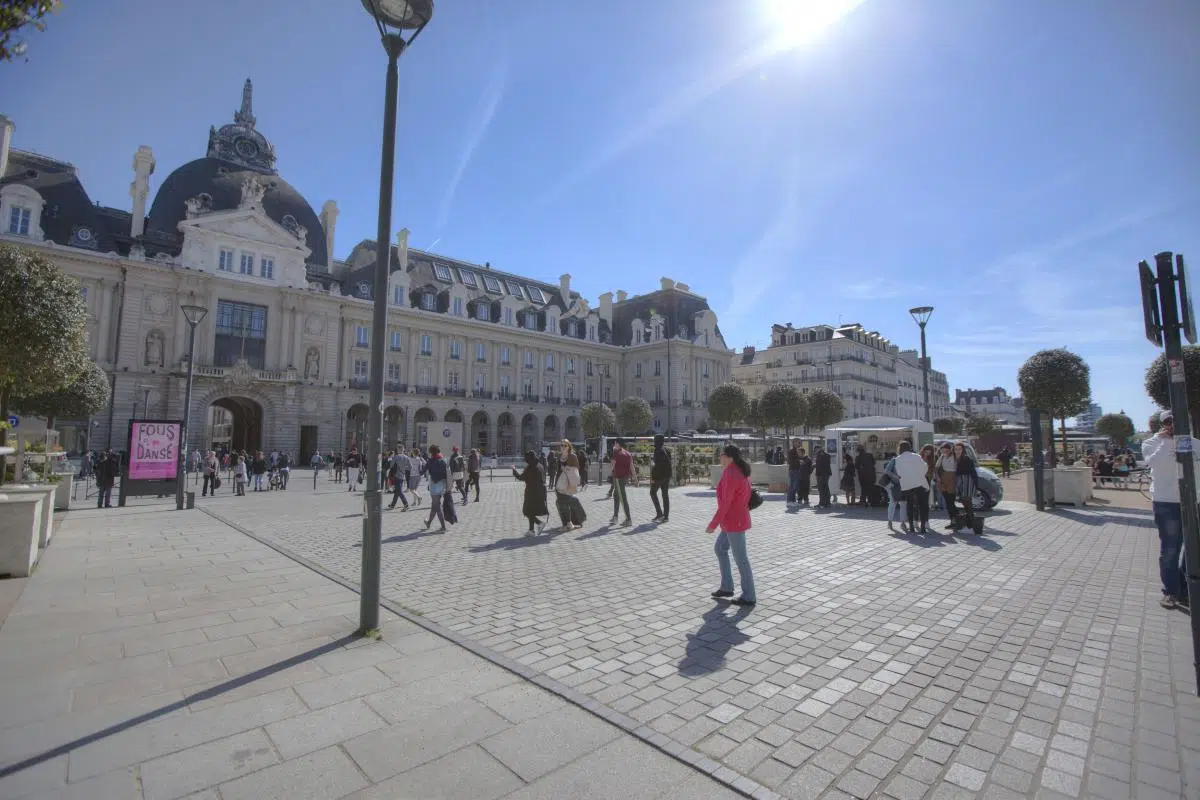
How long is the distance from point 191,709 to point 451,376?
49.9 m

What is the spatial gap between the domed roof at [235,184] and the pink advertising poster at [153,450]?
103ft

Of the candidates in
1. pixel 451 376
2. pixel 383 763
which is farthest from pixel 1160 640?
pixel 451 376

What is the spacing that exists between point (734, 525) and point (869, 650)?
1.75 metres

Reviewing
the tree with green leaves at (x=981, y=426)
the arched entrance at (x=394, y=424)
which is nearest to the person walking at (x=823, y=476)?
the tree with green leaves at (x=981, y=426)

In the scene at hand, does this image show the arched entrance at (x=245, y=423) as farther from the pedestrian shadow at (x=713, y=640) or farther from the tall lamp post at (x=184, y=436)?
the pedestrian shadow at (x=713, y=640)

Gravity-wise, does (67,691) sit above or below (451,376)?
below

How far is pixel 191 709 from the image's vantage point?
11.6 feet

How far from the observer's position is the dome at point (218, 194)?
129 feet

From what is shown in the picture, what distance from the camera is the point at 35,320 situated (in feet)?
27.8

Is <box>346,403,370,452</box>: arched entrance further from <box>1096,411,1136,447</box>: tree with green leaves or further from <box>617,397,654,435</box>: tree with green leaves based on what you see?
<box>1096,411,1136,447</box>: tree with green leaves

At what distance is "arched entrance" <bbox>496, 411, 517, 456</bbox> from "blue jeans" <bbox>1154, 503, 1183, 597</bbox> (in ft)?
168

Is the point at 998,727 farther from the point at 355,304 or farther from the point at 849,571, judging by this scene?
the point at 355,304

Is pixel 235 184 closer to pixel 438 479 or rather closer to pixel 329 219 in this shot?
pixel 329 219

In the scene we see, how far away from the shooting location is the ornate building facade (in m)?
36.0
